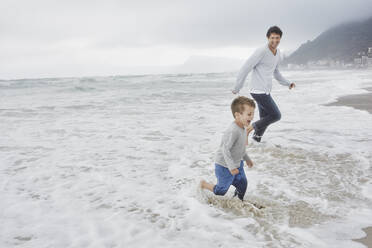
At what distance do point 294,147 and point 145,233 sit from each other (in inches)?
136

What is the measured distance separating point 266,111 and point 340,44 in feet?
470

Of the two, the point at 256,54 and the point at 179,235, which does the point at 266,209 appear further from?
the point at 256,54

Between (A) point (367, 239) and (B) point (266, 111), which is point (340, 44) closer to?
(B) point (266, 111)

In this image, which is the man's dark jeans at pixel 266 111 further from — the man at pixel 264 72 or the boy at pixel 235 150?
the boy at pixel 235 150

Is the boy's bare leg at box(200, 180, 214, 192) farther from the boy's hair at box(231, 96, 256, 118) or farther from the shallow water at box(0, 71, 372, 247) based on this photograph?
the boy's hair at box(231, 96, 256, 118)

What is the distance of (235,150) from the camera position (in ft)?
9.64

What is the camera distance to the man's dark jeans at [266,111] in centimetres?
512

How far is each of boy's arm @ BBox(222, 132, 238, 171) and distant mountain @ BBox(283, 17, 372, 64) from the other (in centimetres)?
12026

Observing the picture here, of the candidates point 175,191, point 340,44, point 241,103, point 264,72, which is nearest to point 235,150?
point 241,103

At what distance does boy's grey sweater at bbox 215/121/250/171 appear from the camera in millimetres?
2834

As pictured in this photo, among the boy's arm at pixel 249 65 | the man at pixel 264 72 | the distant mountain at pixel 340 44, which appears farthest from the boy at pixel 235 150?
the distant mountain at pixel 340 44

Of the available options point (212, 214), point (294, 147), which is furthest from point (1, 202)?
point (294, 147)

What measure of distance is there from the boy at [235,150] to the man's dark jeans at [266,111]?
227cm

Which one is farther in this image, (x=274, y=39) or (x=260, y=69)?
(x=260, y=69)
